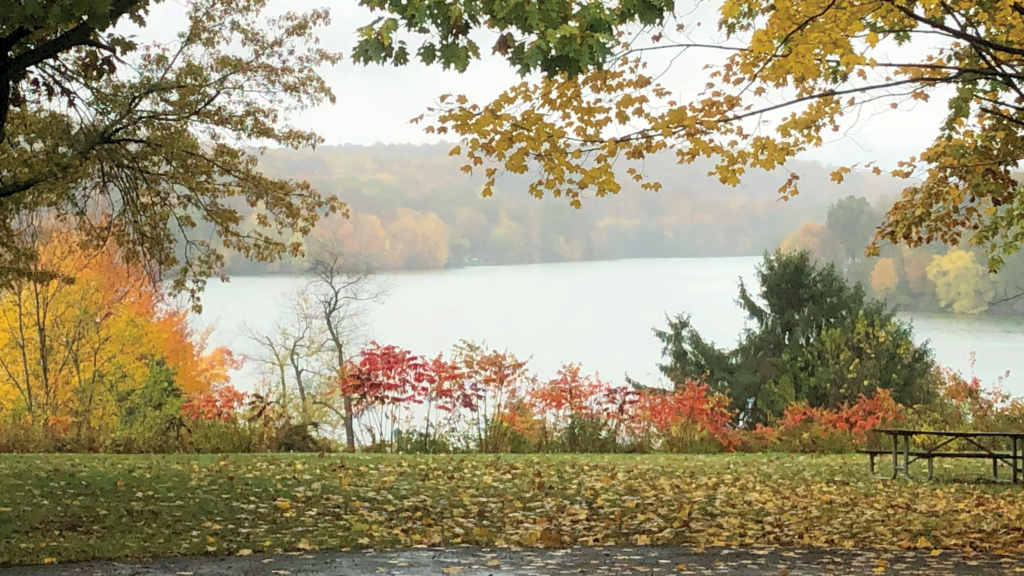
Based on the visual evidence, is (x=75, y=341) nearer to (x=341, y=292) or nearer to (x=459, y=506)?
(x=341, y=292)

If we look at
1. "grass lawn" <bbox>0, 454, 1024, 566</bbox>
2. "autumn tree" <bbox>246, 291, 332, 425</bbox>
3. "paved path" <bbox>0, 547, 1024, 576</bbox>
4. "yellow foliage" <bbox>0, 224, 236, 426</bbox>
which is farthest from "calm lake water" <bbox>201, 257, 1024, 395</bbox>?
"paved path" <bbox>0, 547, 1024, 576</bbox>

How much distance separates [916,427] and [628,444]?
4.14 metres

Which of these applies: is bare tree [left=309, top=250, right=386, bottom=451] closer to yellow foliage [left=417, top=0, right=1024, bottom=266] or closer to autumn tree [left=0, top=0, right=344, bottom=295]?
autumn tree [left=0, top=0, right=344, bottom=295]

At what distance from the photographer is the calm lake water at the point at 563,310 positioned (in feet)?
64.0

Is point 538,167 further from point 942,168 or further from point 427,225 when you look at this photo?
point 427,225

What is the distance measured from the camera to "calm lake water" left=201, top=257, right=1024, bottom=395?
64.0ft

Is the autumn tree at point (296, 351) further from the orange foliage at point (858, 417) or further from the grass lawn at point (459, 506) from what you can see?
the grass lawn at point (459, 506)

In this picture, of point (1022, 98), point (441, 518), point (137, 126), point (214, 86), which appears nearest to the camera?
point (441, 518)

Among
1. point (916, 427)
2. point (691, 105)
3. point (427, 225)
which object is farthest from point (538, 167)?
point (427, 225)

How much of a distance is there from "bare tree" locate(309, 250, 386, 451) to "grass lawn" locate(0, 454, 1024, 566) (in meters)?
10.1

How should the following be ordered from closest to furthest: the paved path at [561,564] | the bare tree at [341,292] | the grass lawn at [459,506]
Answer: the paved path at [561,564] < the grass lawn at [459,506] < the bare tree at [341,292]

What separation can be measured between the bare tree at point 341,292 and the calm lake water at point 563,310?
0.69m

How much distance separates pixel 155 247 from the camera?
9.32m

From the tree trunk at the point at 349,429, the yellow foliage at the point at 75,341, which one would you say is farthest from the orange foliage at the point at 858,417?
the yellow foliage at the point at 75,341
